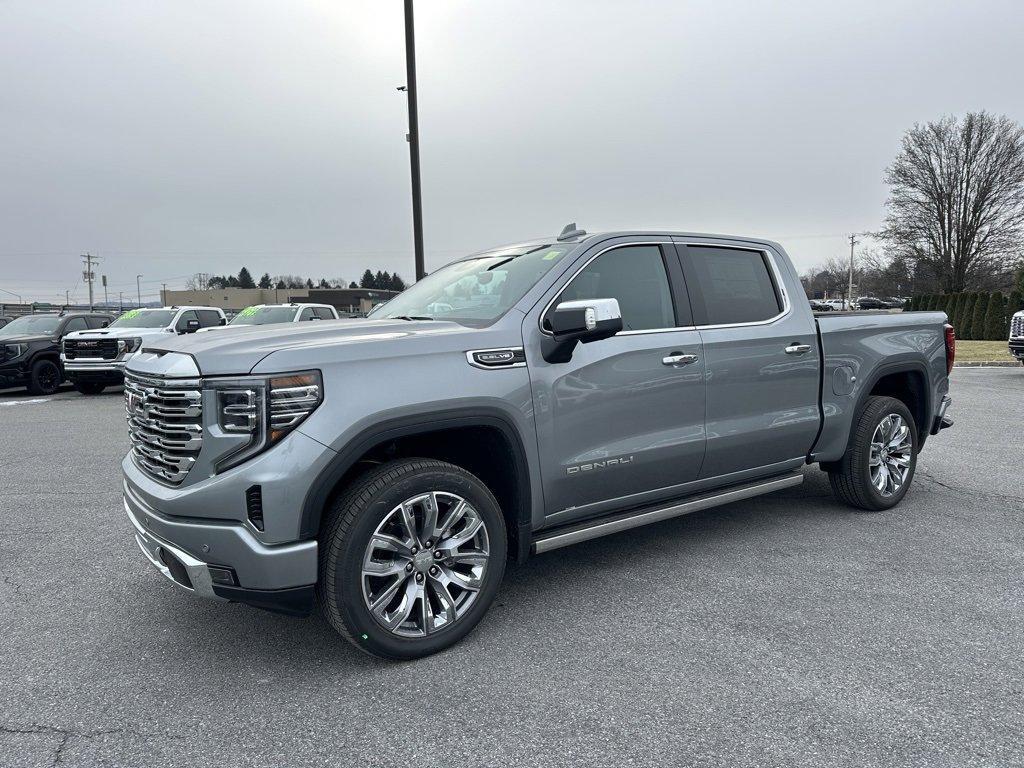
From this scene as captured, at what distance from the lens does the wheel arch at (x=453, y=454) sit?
286 cm

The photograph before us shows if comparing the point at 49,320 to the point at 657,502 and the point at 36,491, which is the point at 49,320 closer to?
the point at 36,491

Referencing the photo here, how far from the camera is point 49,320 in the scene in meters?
15.8

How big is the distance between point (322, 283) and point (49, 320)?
138m

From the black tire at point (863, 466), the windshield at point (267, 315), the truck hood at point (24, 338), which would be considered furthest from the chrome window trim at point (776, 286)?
the truck hood at point (24, 338)

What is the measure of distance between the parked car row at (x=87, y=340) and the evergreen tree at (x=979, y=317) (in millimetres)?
27528

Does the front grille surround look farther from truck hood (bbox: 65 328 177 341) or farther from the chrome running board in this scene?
the chrome running board

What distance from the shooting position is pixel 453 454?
11.6 feet

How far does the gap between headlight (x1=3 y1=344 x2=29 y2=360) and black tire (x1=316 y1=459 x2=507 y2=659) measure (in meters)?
14.6

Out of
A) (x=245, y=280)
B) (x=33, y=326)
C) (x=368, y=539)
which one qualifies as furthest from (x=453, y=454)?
(x=245, y=280)

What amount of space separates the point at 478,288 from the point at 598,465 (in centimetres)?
121

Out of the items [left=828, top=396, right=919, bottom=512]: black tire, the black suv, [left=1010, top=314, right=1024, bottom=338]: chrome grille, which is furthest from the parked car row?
[left=1010, top=314, right=1024, bottom=338]: chrome grille

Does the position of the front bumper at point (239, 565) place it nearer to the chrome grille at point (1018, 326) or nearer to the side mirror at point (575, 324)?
the side mirror at point (575, 324)

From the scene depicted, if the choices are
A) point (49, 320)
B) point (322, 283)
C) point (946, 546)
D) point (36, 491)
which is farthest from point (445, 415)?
point (322, 283)

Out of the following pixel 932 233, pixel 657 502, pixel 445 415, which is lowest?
pixel 657 502
